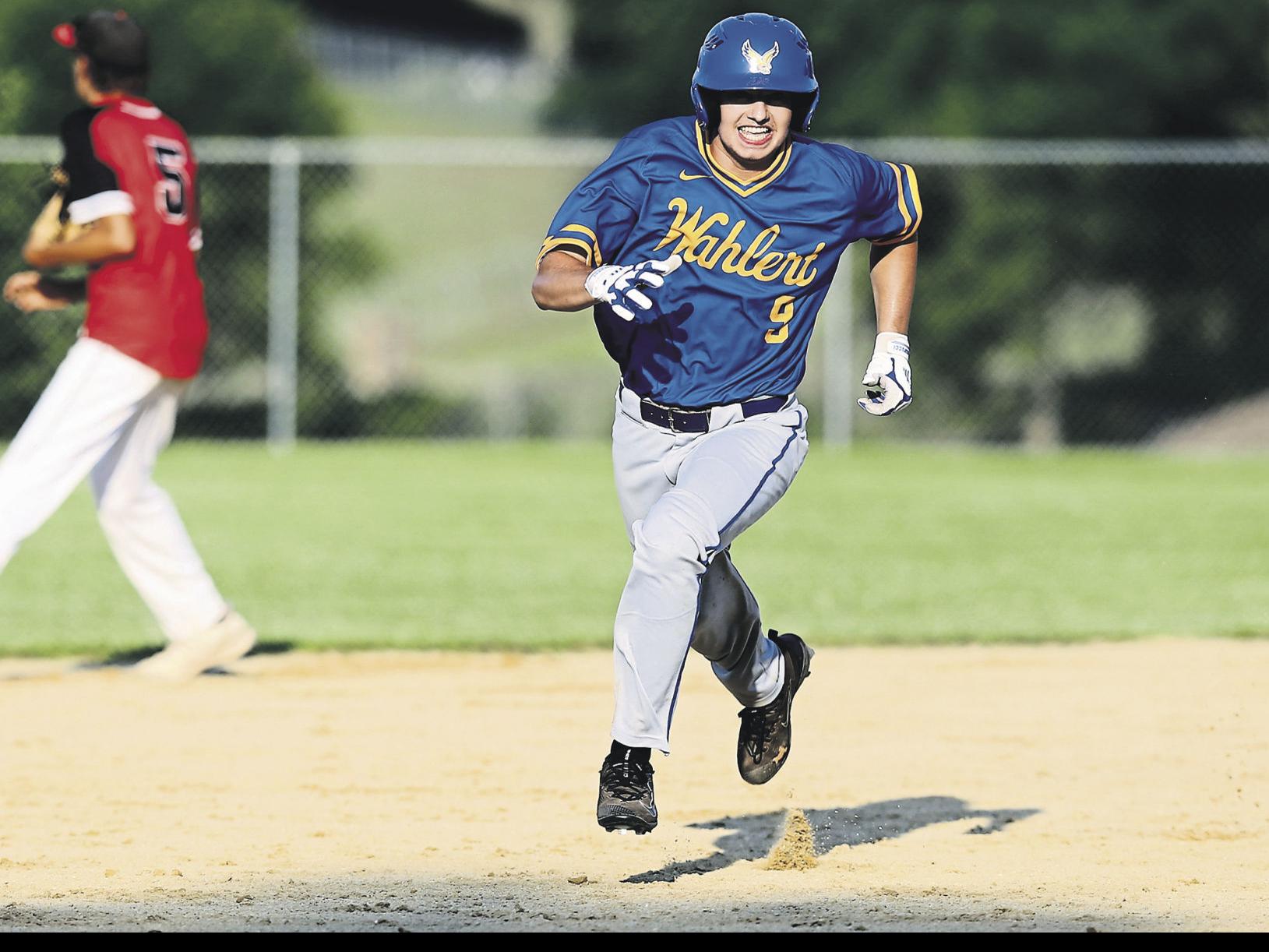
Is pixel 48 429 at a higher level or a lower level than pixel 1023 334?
lower

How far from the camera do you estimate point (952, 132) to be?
20.7 meters

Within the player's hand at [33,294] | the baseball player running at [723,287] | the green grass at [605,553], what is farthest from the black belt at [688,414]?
the green grass at [605,553]

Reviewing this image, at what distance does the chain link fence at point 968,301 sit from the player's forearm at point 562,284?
13155 mm

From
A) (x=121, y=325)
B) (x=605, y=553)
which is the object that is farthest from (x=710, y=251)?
(x=605, y=553)

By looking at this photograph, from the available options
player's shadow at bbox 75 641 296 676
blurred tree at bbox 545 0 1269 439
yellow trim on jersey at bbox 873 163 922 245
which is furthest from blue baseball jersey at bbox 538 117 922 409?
blurred tree at bbox 545 0 1269 439

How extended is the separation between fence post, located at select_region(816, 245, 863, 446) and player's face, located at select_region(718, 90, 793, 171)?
A: 12.8m

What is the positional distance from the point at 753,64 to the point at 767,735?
1.83 m

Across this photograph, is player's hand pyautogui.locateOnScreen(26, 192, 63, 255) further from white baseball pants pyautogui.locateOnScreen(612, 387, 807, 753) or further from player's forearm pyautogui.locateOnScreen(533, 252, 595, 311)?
player's forearm pyautogui.locateOnScreen(533, 252, 595, 311)

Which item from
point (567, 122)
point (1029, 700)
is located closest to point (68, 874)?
point (1029, 700)

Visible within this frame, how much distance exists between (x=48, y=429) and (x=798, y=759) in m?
2.91

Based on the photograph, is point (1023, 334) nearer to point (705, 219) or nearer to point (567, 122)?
point (567, 122)

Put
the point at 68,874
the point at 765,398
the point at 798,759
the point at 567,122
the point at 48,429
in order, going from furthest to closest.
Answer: the point at 567,122, the point at 48,429, the point at 798,759, the point at 765,398, the point at 68,874

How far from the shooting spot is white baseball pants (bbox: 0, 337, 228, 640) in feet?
23.5

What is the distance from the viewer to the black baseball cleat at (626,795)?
4629mm
